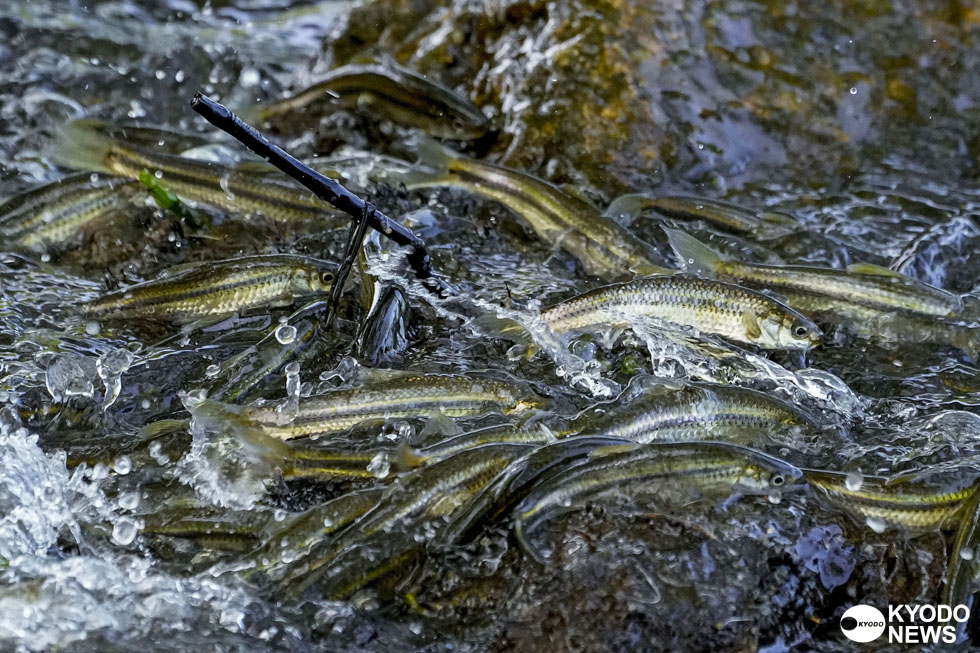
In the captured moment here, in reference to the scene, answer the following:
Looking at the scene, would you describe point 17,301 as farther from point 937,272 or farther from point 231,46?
point 937,272

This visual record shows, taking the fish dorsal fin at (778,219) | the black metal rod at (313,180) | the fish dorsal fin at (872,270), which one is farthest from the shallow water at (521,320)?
the fish dorsal fin at (872,270)

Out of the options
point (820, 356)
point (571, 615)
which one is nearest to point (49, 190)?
point (571, 615)

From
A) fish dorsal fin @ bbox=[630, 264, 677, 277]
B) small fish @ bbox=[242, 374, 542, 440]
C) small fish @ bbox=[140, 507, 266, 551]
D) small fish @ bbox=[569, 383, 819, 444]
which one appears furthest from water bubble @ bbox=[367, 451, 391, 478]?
fish dorsal fin @ bbox=[630, 264, 677, 277]

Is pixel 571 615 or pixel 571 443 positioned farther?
pixel 571 443

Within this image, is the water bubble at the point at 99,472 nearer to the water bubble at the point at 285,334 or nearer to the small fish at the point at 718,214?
the water bubble at the point at 285,334

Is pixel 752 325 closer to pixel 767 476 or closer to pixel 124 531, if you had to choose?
pixel 767 476

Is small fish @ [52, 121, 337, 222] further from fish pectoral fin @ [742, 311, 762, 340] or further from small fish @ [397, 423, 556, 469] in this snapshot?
fish pectoral fin @ [742, 311, 762, 340]
